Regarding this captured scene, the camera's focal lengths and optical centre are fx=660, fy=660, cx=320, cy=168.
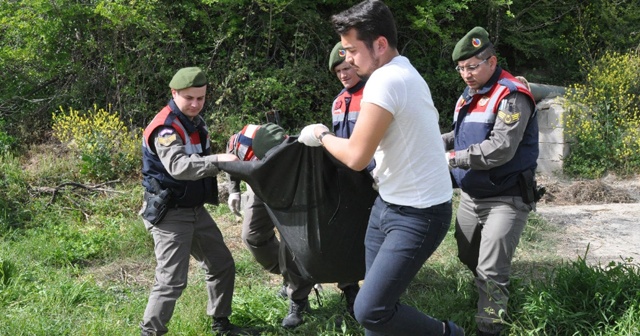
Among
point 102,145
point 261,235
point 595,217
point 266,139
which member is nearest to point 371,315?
point 266,139

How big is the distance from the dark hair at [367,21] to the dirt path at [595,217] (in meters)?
2.30

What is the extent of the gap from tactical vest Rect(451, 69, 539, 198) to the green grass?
69 centimetres

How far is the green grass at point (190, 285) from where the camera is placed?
395cm

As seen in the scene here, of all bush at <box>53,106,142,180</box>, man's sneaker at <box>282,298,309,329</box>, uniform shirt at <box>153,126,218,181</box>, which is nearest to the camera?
uniform shirt at <box>153,126,218,181</box>

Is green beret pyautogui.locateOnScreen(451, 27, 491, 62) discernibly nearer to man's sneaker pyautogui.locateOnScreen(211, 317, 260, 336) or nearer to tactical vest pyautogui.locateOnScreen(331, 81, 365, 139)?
tactical vest pyautogui.locateOnScreen(331, 81, 365, 139)

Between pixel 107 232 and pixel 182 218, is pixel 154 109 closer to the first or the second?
pixel 107 232

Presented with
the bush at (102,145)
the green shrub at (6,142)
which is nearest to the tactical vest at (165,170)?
the bush at (102,145)

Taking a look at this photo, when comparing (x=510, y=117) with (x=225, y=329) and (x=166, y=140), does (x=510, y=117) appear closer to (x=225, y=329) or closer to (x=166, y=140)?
(x=166, y=140)

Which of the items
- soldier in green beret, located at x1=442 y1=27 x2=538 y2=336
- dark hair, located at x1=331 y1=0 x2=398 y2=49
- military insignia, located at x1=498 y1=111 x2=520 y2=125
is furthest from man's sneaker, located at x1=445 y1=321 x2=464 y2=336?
dark hair, located at x1=331 y1=0 x2=398 y2=49

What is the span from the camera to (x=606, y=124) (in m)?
→ 9.74

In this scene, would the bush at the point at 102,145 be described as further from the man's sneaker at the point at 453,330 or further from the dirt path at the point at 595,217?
the man's sneaker at the point at 453,330

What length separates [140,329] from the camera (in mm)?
4133

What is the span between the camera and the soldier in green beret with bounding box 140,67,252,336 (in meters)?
3.93

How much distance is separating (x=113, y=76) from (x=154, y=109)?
767 millimetres
